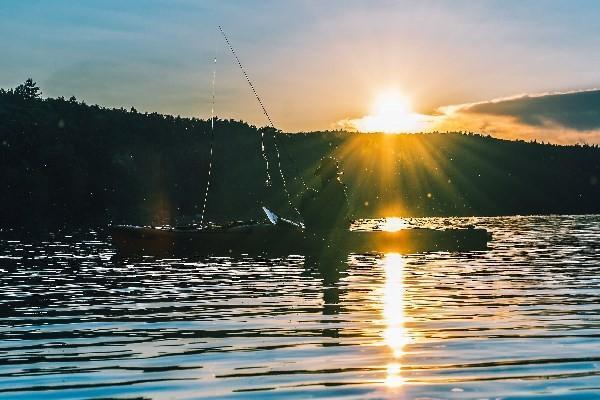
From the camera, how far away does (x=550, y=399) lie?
28.3 ft

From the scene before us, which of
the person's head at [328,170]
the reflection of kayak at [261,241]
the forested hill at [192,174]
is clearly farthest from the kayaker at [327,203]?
the forested hill at [192,174]

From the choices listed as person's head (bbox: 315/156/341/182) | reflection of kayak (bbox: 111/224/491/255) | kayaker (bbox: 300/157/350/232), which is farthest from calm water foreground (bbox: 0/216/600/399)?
person's head (bbox: 315/156/341/182)

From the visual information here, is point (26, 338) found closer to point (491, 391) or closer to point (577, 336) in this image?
point (491, 391)

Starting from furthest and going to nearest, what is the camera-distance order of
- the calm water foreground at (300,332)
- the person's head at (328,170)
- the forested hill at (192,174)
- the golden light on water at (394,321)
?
the forested hill at (192,174) < the person's head at (328,170) < the golden light on water at (394,321) < the calm water foreground at (300,332)

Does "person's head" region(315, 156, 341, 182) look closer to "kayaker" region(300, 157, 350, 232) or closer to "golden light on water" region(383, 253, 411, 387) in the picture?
"kayaker" region(300, 157, 350, 232)

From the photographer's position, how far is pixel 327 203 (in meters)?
28.1

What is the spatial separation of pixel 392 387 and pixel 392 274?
1439cm

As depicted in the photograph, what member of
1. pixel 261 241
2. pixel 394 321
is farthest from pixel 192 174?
pixel 394 321

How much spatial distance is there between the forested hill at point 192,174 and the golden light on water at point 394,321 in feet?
161

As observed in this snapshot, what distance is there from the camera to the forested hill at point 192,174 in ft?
304

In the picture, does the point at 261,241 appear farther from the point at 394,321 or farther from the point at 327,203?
the point at 394,321

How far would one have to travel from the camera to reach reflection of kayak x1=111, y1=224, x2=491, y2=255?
27.2 m

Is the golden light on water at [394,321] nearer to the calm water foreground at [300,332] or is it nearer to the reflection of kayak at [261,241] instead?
the calm water foreground at [300,332]

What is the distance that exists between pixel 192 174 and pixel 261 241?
102 m
